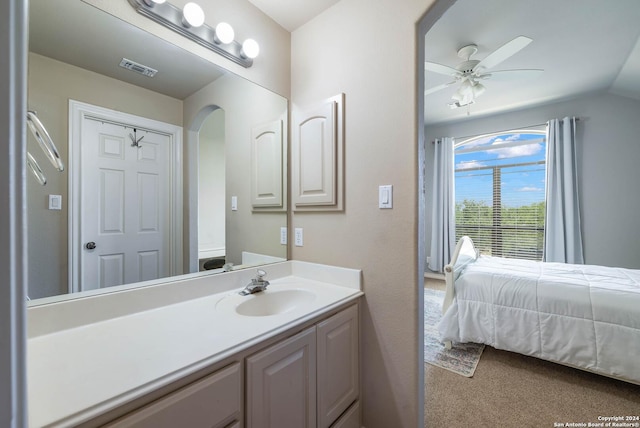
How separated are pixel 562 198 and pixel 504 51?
2.47 m

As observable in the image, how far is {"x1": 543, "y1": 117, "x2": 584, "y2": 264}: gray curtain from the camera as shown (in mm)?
3217

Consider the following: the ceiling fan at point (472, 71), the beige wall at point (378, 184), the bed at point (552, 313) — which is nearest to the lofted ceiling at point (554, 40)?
the ceiling fan at point (472, 71)

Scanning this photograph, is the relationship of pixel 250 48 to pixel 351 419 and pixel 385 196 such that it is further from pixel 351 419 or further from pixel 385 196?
pixel 351 419

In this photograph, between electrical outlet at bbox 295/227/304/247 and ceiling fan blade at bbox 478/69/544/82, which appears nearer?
electrical outlet at bbox 295/227/304/247

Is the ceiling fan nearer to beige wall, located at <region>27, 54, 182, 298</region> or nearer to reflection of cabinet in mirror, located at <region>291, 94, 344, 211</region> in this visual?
reflection of cabinet in mirror, located at <region>291, 94, 344, 211</region>

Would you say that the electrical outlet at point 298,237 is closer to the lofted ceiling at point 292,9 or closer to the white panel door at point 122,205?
the white panel door at point 122,205

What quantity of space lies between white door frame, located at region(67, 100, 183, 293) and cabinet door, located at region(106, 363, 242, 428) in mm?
637

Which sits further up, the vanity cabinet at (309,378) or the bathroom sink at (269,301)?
the bathroom sink at (269,301)

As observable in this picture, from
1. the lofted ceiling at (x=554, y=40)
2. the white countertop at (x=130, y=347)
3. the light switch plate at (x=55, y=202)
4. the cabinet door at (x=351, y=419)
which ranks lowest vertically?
the cabinet door at (x=351, y=419)

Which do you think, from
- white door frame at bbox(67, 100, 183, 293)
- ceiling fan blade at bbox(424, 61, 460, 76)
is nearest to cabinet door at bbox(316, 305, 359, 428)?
white door frame at bbox(67, 100, 183, 293)

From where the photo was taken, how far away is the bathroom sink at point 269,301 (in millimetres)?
1220

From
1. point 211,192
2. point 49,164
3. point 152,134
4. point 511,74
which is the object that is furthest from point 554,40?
point 49,164

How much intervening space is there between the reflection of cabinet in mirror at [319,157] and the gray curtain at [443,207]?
10.9 feet

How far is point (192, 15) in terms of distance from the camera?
1.17 meters
